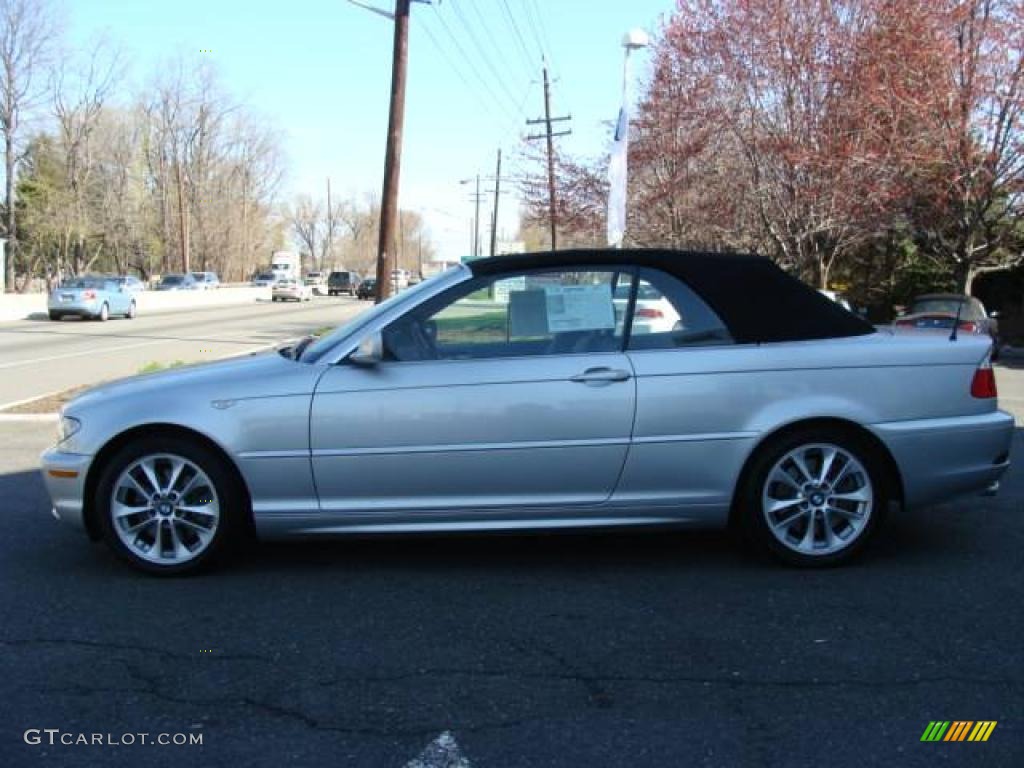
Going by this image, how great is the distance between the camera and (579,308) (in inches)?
186

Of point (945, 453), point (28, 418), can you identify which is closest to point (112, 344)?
point (28, 418)

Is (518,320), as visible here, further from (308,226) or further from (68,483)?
(308,226)

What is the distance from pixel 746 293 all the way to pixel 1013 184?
2095cm

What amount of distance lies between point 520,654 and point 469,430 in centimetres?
117

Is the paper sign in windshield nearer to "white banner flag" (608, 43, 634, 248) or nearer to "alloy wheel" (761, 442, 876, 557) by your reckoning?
"alloy wheel" (761, 442, 876, 557)

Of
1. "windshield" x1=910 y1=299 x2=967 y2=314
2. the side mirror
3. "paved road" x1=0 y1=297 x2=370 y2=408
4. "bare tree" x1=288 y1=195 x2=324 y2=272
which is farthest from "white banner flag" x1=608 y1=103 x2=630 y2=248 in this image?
"bare tree" x1=288 y1=195 x2=324 y2=272

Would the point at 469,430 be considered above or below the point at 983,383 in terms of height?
below

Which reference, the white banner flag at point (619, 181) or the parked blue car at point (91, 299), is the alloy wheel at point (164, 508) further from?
the parked blue car at point (91, 299)

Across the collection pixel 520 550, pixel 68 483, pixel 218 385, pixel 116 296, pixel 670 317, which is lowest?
pixel 520 550

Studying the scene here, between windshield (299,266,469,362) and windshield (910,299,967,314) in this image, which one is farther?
windshield (910,299,967,314)

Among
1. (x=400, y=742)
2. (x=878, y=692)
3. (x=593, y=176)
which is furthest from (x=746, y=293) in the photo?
(x=593, y=176)

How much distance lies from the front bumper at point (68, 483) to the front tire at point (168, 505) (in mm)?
86

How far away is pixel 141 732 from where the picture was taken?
3107 mm

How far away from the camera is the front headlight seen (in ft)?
15.1
